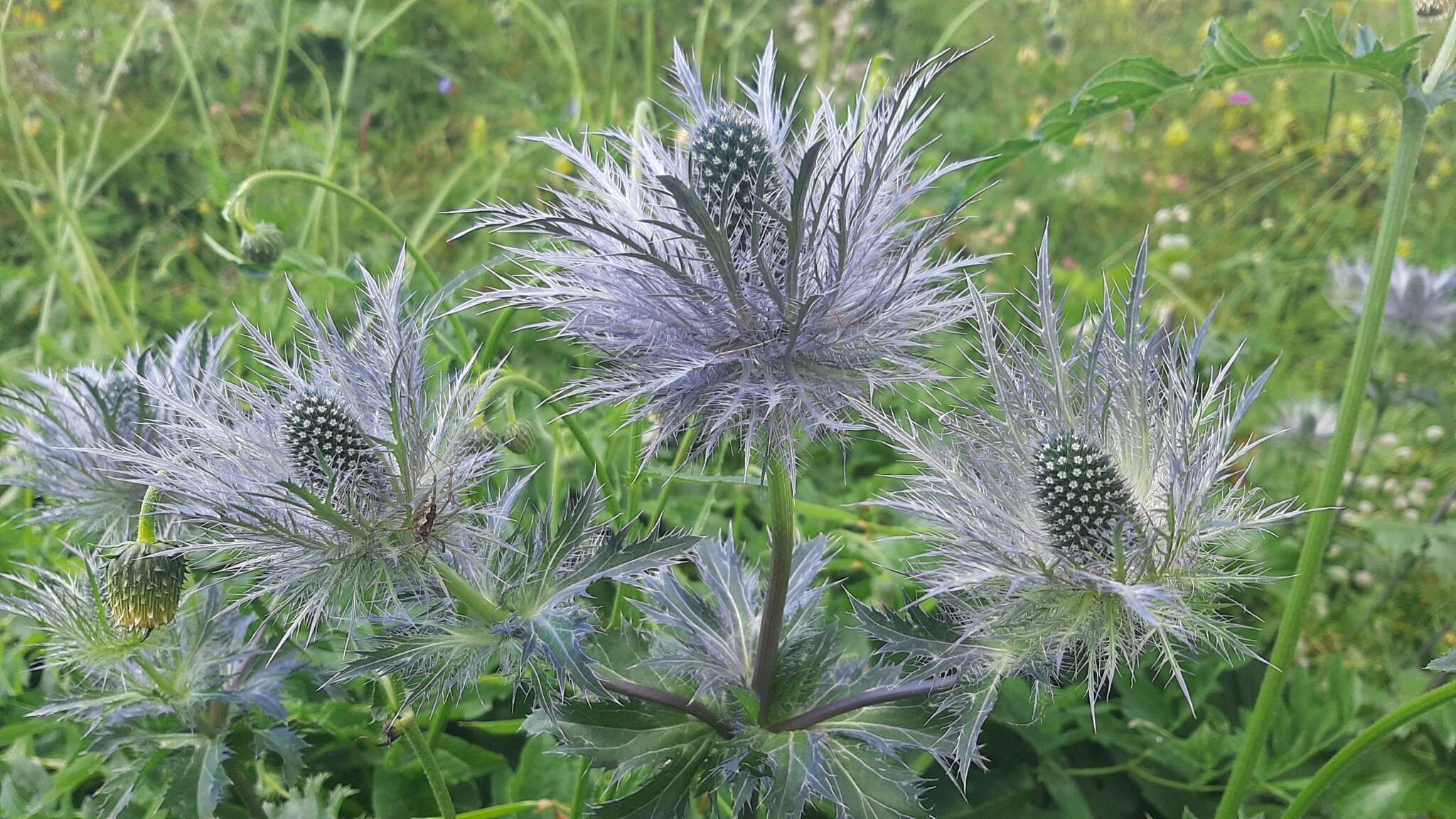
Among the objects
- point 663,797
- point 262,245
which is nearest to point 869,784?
point 663,797

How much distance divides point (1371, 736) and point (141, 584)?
1147 mm

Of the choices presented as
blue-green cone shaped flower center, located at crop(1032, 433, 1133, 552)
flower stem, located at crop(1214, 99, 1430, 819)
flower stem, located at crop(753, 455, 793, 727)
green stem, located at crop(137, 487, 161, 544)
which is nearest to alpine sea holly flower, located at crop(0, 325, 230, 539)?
green stem, located at crop(137, 487, 161, 544)

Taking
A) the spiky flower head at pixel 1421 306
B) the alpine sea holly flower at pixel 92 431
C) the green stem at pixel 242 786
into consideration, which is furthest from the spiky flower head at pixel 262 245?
the spiky flower head at pixel 1421 306

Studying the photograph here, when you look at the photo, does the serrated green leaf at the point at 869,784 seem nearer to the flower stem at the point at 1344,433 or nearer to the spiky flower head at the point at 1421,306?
the flower stem at the point at 1344,433

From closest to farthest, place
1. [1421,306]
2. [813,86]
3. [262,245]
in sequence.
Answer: [262,245]
[1421,306]
[813,86]

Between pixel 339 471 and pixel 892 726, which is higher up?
pixel 339 471

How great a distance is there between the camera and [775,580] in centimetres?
85

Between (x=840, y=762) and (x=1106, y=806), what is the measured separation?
725mm

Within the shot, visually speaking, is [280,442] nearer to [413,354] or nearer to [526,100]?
[413,354]

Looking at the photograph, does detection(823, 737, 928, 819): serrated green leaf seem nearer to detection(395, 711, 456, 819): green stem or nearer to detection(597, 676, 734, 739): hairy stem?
detection(597, 676, 734, 739): hairy stem

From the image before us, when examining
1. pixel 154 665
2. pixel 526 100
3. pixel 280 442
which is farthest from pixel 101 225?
pixel 280 442

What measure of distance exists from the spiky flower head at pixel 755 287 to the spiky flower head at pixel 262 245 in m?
0.59

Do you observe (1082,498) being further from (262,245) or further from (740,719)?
(262,245)

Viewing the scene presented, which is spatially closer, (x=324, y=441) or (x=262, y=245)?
(x=324, y=441)
